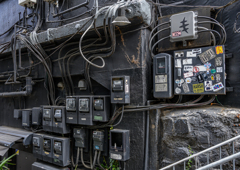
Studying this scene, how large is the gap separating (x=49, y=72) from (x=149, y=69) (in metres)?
2.33

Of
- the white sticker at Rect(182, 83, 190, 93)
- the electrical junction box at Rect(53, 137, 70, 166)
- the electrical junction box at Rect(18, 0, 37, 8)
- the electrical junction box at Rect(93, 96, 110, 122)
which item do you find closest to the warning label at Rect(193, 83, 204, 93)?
the white sticker at Rect(182, 83, 190, 93)

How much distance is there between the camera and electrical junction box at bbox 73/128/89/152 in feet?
12.1

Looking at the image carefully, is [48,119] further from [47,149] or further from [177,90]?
[177,90]

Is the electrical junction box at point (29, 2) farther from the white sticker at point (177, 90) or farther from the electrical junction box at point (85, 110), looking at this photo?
the white sticker at point (177, 90)

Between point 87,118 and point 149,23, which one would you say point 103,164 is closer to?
point 87,118

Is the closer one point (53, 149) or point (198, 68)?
point (198, 68)

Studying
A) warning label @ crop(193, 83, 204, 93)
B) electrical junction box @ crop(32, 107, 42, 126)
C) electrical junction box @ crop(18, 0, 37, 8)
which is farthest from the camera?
electrical junction box @ crop(18, 0, 37, 8)

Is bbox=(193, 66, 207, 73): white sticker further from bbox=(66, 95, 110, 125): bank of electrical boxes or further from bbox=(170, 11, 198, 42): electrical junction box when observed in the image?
bbox=(66, 95, 110, 125): bank of electrical boxes

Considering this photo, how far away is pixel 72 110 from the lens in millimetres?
3658

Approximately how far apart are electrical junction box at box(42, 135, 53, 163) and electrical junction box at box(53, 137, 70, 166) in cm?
9


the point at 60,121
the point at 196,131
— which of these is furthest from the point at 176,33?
the point at 60,121

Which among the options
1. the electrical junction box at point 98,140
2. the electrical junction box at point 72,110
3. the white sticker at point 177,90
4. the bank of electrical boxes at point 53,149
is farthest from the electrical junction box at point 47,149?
the white sticker at point 177,90

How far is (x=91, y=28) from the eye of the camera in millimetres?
3402

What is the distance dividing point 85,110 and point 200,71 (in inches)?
84.1
